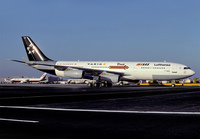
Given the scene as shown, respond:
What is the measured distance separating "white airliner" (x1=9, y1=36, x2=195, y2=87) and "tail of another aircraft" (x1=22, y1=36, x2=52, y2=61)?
9.25 feet

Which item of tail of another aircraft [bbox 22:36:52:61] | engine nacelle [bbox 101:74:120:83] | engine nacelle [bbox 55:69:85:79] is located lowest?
engine nacelle [bbox 101:74:120:83]

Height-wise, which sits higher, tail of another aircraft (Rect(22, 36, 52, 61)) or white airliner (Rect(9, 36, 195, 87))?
tail of another aircraft (Rect(22, 36, 52, 61))

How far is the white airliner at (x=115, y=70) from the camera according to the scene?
42844 millimetres

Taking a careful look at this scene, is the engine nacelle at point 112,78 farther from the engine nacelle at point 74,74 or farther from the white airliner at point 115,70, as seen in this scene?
the engine nacelle at point 74,74

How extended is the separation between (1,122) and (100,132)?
329 centimetres

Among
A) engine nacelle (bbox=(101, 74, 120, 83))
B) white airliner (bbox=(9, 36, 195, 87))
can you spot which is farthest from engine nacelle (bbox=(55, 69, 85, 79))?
engine nacelle (bbox=(101, 74, 120, 83))

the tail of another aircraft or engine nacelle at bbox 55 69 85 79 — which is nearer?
engine nacelle at bbox 55 69 85 79

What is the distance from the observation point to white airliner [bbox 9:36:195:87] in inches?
1687

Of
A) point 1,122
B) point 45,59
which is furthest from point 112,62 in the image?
point 1,122

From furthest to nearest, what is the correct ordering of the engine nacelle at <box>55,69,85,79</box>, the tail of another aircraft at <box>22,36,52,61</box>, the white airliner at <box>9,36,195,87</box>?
1. the tail of another aircraft at <box>22,36,52,61</box>
2. the white airliner at <box>9,36,195,87</box>
3. the engine nacelle at <box>55,69,85,79</box>

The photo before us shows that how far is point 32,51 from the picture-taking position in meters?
50.0

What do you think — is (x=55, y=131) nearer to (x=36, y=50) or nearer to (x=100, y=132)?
(x=100, y=132)

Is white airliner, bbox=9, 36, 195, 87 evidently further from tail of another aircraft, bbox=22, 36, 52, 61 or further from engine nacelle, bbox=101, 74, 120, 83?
tail of another aircraft, bbox=22, 36, 52, 61

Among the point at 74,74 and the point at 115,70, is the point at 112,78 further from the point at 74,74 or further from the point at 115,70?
the point at 74,74
